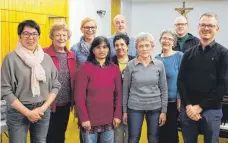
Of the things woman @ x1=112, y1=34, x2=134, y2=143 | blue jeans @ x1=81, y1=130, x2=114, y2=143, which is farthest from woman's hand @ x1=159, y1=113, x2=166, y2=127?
blue jeans @ x1=81, y1=130, x2=114, y2=143

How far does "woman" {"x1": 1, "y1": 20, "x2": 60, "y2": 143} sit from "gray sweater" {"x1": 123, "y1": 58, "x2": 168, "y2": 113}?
693 millimetres

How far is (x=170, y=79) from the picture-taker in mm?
2682

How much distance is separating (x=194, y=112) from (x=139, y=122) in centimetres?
52

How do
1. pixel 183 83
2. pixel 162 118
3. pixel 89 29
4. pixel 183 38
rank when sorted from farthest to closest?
pixel 183 38
pixel 89 29
pixel 162 118
pixel 183 83

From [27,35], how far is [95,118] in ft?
2.76

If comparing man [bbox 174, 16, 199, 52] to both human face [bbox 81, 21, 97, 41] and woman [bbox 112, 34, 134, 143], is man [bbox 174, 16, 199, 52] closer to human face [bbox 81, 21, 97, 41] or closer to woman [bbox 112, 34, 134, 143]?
woman [bbox 112, 34, 134, 143]

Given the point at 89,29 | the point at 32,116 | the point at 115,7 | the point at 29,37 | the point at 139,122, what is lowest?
the point at 139,122

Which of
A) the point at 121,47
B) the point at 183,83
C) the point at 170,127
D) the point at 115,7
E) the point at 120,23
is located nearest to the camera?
the point at 183,83

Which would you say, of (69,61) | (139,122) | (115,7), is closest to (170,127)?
(139,122)

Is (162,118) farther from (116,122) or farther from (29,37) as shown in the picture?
(29,37)

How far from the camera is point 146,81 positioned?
96.2 inches

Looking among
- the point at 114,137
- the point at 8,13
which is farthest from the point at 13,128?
the point at 8,13

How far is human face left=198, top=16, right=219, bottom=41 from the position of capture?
211 centimetres

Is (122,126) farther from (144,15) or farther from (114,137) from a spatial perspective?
(144,15)
